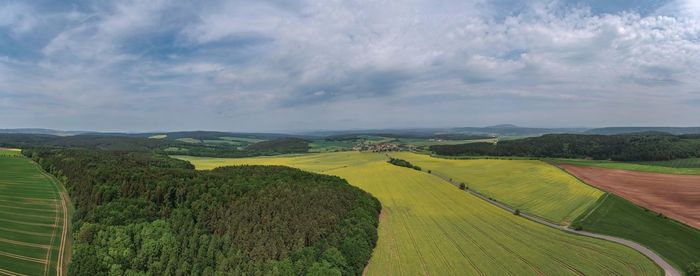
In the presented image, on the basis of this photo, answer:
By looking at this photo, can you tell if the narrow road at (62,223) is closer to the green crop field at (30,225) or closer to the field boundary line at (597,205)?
the green crop field at (30,225)

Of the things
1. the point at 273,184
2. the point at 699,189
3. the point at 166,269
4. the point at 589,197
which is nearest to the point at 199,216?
the point at 166,269

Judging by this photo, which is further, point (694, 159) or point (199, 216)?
point (694, 159)

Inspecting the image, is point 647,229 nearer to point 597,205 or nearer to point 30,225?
point 597,205

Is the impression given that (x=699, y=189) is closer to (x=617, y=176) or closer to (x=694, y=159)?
(x=617, y=176)

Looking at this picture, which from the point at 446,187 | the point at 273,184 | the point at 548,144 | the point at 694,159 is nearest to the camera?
the point at 273,184

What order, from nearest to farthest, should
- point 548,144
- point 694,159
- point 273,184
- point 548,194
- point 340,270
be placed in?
point 340,270, point 273,184, point 548,194, point 694,159, point 548,144

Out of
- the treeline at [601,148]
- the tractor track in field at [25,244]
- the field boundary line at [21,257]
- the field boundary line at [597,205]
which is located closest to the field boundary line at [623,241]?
the field boundary line at [597,205]
